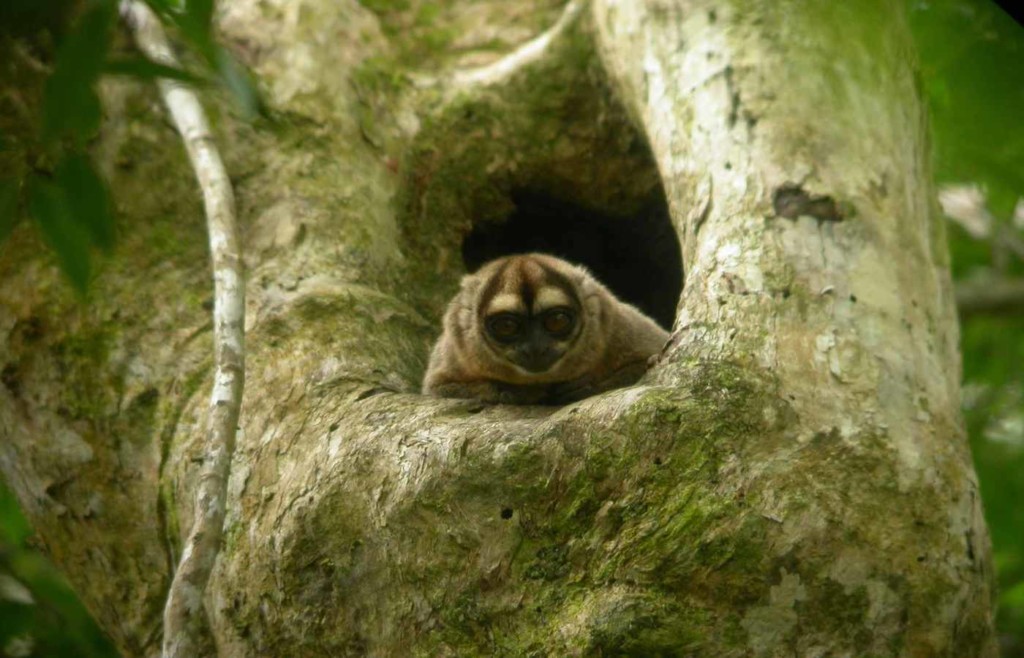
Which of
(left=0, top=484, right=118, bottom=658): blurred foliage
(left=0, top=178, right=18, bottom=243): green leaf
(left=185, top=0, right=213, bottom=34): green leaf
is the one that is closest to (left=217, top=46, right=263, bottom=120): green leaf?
(left=185, top=0, right=213, bottom=34): green leaf

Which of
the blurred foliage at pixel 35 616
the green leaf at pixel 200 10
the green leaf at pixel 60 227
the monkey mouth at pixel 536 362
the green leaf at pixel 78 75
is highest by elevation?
the green leaf at pixel 200 10

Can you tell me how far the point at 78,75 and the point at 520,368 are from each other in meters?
3.42

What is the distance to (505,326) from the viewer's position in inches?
194

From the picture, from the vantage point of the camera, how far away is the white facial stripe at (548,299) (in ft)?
16.1

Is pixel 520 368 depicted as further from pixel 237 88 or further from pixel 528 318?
pixel 237 88

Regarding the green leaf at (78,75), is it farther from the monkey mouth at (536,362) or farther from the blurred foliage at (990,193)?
the monkey mouth at (536,362)

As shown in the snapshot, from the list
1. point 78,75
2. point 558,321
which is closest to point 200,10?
point 78,75

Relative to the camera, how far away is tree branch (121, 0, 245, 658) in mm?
3113

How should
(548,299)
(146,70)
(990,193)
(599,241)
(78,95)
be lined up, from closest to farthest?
(78,95) → (146,70) → (990,193) → (548,299) → (599,241)

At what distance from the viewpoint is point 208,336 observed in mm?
4754

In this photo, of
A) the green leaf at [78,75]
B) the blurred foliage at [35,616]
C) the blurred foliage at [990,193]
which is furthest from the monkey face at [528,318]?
the green leaf at [78,75]

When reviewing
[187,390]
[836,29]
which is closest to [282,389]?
[187,390]

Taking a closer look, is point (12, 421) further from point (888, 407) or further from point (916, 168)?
point (916, 168)

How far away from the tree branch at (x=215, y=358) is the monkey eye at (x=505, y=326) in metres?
1.19
